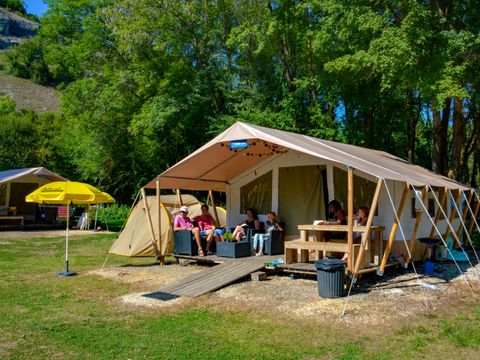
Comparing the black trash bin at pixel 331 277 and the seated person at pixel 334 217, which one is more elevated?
the seated person at pixel 334 217

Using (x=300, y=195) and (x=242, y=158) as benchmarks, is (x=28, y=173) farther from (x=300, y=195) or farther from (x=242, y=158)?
(x=300, y=195)

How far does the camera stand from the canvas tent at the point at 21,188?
66.4ft

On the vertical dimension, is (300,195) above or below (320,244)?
above

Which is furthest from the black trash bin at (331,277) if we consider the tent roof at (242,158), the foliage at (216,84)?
the foliage at (216,84)

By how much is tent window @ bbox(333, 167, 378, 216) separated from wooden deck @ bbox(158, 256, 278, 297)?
197cm

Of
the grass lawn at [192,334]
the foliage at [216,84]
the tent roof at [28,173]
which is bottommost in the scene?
the grass lawn at [192,334]

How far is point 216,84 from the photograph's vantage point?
20188 mm

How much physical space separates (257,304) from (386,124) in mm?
15902

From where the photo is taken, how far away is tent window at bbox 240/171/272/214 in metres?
11.0

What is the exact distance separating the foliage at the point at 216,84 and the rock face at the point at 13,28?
74728 millimetres

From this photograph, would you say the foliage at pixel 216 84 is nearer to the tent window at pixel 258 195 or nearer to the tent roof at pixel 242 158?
the tent roof at pixel 242 158

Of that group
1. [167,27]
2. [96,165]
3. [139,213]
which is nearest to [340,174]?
[139,213]

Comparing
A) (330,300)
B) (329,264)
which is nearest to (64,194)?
(329,264)

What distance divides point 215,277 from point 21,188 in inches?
649
